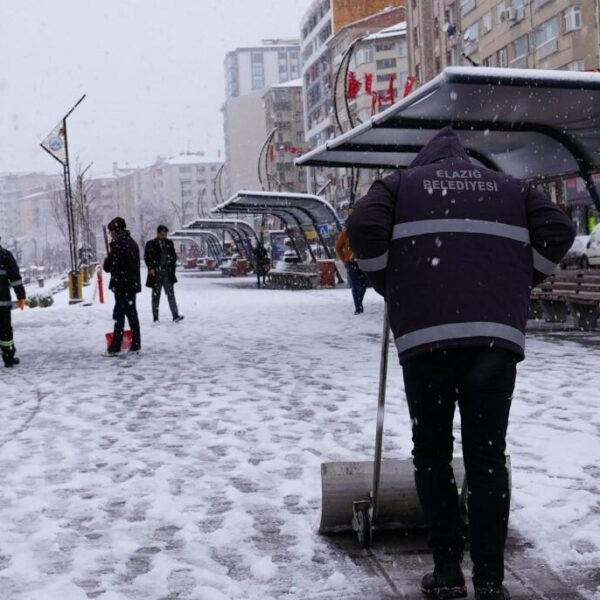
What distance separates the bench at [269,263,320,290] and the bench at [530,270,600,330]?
13821 mm

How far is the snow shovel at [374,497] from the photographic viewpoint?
4.03m

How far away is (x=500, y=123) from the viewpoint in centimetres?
1067

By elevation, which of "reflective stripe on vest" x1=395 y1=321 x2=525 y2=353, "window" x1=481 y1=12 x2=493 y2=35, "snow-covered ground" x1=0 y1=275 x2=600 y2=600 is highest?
"window" x1=481 y1=12 x2=493 y2=35

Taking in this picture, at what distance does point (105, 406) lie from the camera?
7961 millimetres

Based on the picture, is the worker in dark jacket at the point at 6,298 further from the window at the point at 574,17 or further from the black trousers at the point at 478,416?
the window at the point at 574,17

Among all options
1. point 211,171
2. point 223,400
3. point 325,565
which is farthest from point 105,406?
point 211,171

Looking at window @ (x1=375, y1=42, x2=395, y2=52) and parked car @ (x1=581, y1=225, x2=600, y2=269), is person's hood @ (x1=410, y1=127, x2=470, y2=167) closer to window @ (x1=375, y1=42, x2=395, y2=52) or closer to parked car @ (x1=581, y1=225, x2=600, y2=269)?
parked car @ (x1=581, y1=225, x2=600, y2=269)

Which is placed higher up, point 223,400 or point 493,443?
point 493,443

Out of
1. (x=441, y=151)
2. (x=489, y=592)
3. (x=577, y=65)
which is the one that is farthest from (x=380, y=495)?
(x=577, y=65)

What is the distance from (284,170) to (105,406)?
371ft

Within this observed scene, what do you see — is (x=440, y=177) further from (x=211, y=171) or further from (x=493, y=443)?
(x=211, y=171)

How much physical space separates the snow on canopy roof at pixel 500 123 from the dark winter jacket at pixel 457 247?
580 cm

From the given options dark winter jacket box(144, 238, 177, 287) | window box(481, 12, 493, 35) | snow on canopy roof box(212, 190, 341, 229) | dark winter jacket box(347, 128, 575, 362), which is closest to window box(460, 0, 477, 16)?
window box(481, 12, 493, 35)

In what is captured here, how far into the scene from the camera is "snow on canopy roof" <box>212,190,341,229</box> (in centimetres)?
2606
